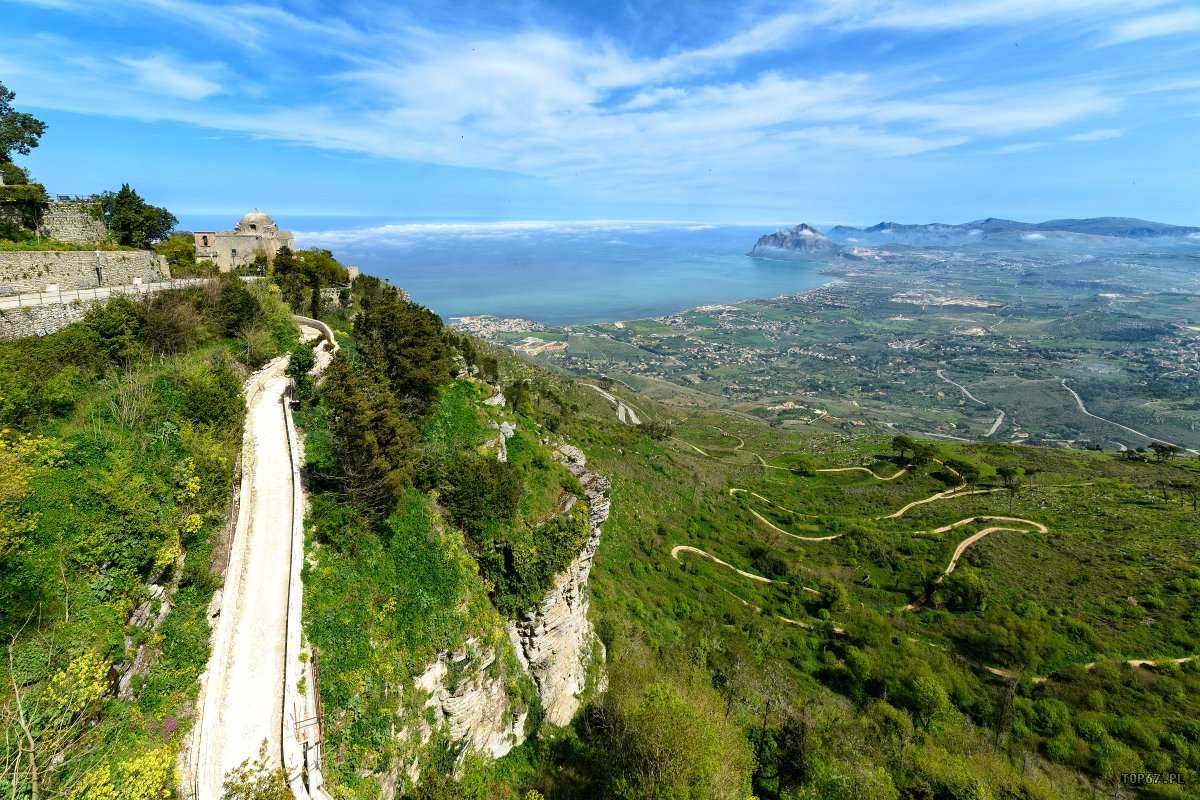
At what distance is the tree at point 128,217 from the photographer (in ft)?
84.0

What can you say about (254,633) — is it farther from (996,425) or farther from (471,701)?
(996,425)

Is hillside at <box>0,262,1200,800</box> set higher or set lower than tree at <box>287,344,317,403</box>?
lower

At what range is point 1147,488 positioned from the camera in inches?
1718

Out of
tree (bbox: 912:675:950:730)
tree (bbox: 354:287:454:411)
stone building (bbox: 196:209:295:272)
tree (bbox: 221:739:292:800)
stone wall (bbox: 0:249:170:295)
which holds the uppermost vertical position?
stone building (bbox: 196:209:295:272)

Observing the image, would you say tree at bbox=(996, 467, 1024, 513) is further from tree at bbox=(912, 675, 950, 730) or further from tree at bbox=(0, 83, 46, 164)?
tree at bbox=(0, 83, 46, 164)

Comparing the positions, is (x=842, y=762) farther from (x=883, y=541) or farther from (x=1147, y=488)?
(x=1147, y=488)

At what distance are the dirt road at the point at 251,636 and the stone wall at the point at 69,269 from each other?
494 inches

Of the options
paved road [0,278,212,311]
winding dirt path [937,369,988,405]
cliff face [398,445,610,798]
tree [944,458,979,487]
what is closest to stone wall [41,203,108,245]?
paved road [0,278,212,311]

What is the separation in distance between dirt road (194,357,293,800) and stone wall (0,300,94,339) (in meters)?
7.96

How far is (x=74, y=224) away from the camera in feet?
78.3

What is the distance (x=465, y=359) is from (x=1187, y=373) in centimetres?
18021

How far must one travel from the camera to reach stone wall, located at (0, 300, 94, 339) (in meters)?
15.7

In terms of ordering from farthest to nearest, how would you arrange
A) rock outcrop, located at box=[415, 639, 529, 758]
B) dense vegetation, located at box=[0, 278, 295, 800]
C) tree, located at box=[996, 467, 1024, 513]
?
tree, located at box=[996, 467, 1024, 513]
rock outcrop, located at box=[415, 639, 529, 758]
dense vegetation, located at box=[0, 278, 295, 800]

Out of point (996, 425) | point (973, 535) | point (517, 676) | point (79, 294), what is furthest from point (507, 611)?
point (996, 425)
